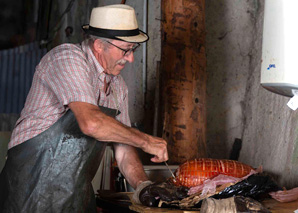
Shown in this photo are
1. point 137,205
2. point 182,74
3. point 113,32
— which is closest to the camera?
point 137,205

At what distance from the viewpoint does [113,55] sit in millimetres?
3406

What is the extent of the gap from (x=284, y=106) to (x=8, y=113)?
782 cm

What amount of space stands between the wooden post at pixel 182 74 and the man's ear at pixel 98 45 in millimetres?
1541

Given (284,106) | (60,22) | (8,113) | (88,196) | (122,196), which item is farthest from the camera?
(8,113)

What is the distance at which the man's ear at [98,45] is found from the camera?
3.39 m

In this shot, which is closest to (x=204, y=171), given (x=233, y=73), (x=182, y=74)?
(x=182, y=74)

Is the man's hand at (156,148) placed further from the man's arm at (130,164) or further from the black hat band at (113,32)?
the black hat band at (113,32)

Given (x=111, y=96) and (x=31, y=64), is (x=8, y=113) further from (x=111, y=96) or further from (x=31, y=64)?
(x=111, y=96)

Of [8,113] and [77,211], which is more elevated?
[77,211]

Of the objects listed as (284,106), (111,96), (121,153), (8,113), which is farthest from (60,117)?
(8,113)

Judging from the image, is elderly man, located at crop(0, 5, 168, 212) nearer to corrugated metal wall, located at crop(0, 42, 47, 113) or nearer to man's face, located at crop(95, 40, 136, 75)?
man's face, located at crop(95, 40, 136, 75)

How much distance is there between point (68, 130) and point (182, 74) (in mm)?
1883

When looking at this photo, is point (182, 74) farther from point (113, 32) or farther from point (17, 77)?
point (17, 77)

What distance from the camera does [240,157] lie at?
540 centimetres
